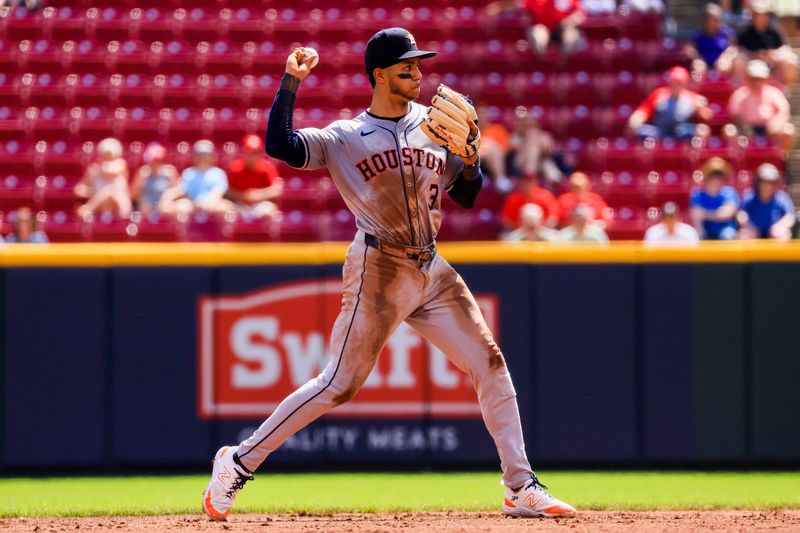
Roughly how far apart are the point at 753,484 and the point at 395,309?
9.86 ft

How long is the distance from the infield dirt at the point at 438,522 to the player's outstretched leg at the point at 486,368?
0.11 metres

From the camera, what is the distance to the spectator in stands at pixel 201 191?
34.2 feet

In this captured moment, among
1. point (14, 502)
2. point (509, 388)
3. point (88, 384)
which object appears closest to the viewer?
point (509, 388)

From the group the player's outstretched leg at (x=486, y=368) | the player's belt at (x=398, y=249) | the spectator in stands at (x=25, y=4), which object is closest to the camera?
the player's belt at (x=398, y=249)

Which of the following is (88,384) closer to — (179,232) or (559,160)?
(179,232)

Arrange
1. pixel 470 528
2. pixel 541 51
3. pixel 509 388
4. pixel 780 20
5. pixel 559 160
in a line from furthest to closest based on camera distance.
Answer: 1. pixel 780 20
2. pixel 541 51
3. pixel 559 160
4. pixel 509 388
5. pixel 470 528

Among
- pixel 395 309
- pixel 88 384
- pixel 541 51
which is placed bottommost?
pixel 88 384

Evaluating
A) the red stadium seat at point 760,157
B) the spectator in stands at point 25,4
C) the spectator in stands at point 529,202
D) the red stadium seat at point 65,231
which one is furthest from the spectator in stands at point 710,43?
the spectator in stands at point 25,4

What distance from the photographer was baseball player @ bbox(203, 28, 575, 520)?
5.16 meters

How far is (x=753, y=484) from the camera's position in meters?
7.37

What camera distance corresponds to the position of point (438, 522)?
17.7 ft

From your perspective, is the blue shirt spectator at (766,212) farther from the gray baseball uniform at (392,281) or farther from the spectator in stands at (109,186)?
the spectator in stands at (109,186)

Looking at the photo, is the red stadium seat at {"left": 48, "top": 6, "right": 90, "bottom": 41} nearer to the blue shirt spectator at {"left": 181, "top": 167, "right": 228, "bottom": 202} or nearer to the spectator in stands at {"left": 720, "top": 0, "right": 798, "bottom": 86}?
the blue shirt spectator at {"left": 181, "top": 167, "right": 228, "bottom": 202}

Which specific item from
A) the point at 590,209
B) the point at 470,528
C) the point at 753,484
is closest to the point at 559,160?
the point at 590,209
